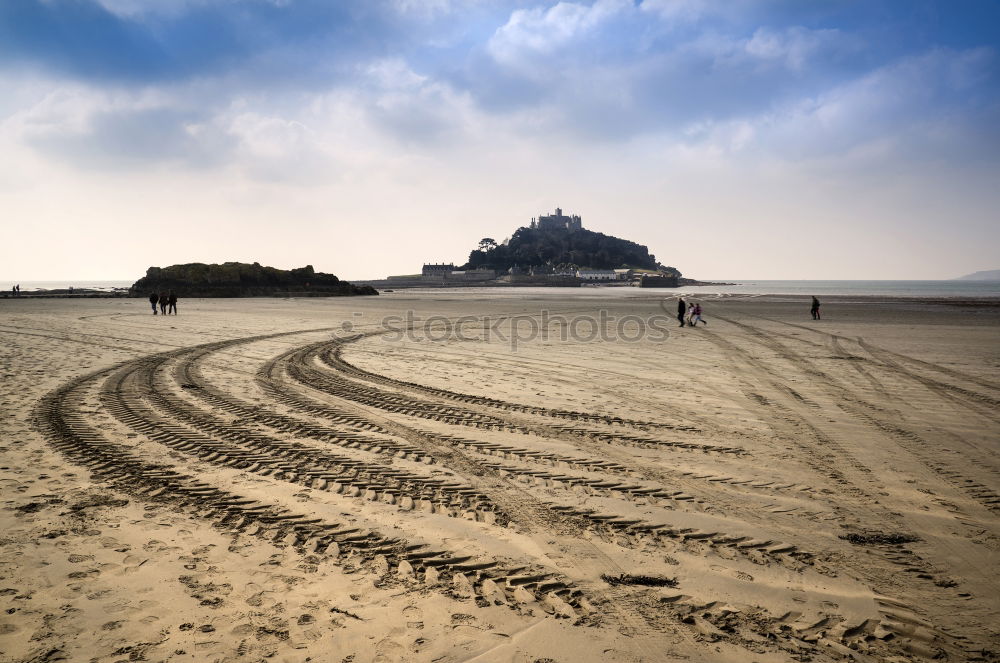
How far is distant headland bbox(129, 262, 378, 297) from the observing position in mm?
62875

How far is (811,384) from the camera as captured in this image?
9.90 metres

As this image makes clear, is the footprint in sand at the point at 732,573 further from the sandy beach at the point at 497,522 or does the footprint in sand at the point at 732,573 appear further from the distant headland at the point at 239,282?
the distant headland at the point at 239,282

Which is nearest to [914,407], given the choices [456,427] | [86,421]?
[456,427]

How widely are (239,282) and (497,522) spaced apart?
72.8 m

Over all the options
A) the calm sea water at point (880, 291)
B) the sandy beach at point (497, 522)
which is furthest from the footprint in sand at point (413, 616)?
the calm sea water at point (880, 291)

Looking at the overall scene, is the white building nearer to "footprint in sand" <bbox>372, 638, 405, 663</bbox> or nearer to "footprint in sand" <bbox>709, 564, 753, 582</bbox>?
"footprint in sand" <bbox>709, 564, 753, 582</bbox>

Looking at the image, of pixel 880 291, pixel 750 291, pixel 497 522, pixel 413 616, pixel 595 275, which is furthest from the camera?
pixel 595 275

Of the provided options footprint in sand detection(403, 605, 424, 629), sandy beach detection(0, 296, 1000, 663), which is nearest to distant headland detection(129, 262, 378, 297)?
sandy beach detection(0, 296, 1000, 663)

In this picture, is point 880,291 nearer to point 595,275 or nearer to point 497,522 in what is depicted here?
point 595,275

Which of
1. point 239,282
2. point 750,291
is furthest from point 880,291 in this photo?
point 239,282

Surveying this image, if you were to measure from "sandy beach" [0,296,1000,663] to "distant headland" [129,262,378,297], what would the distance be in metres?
58.7

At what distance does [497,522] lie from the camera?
4055 millimetres

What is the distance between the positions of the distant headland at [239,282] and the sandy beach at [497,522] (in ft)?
193

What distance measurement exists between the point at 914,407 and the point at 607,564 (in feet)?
24.4
